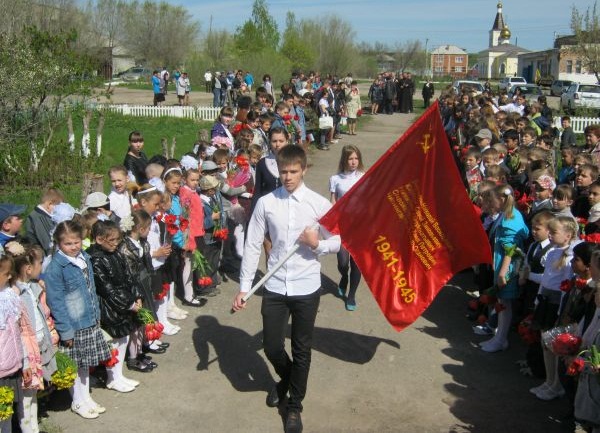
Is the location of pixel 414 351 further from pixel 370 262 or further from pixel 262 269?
pixel 262 269

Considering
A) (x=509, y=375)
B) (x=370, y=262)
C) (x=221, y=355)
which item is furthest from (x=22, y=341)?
(x=509, y=375)

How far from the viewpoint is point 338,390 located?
603cm

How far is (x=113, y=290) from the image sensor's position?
585 centimetres

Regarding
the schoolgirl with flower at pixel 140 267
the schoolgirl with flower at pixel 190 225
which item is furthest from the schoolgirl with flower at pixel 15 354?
the schoolgirl with flower at pixel 190 225

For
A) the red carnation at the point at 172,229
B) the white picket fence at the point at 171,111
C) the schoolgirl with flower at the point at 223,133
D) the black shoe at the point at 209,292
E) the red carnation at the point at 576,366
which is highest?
the white picket fence at the point at 171,111

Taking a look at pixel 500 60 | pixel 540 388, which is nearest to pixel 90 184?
pixel 540 388

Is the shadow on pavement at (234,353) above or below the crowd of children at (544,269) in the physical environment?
below

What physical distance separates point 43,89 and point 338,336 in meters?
10.3

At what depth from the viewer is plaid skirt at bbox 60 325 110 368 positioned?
554cm

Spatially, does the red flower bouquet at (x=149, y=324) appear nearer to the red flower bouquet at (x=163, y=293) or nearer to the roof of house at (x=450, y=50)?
the red flower bouquet at (x=163, y=293)

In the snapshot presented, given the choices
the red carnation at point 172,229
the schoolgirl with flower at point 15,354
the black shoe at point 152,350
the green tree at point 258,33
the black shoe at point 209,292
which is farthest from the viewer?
the green tree at point 258,33

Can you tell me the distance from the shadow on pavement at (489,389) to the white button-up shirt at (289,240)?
1.69 meters

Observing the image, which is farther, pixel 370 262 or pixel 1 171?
pixel 1 171

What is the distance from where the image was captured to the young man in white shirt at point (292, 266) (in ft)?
17.5
